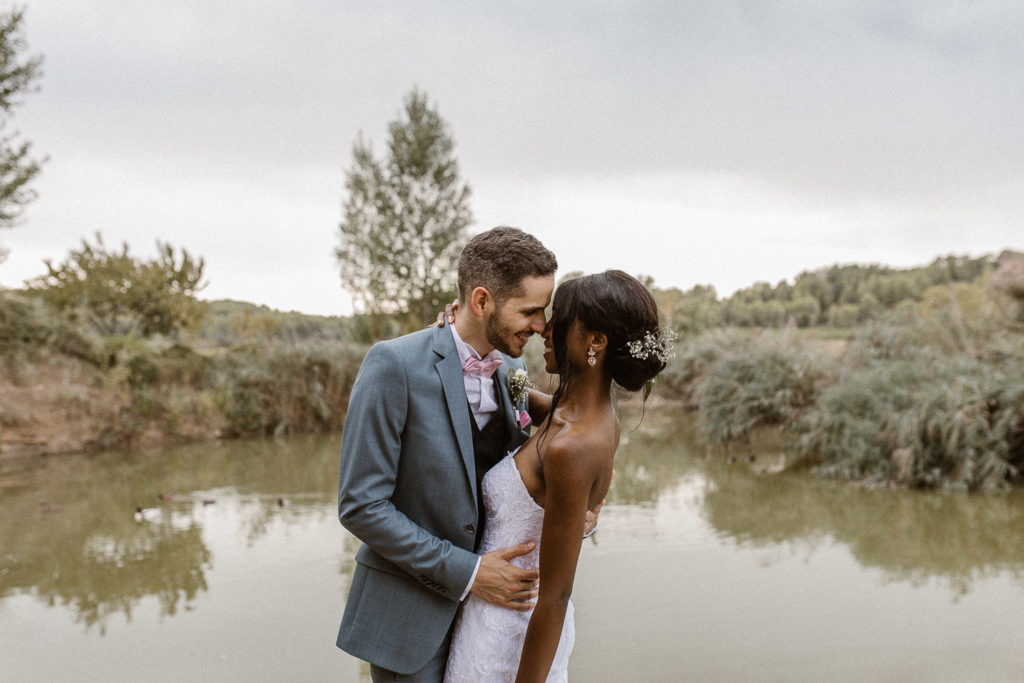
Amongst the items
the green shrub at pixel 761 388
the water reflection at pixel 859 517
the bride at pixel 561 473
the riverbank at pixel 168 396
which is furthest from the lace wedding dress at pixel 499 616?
the riverbank at pixel 168 396

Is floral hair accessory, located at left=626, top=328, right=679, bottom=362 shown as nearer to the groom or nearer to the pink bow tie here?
the groom

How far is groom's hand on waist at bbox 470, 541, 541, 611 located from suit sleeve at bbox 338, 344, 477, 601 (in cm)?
5

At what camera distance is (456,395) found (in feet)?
6.72

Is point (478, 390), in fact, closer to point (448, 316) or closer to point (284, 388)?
point (448, 316)

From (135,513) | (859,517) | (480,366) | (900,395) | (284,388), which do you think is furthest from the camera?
(284,388)

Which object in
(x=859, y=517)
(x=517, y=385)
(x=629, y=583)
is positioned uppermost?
(x=517, y=385)

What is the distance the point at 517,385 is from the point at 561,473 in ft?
1.57

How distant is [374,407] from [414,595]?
0.57 m

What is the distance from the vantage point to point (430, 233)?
Result: 2439 cm

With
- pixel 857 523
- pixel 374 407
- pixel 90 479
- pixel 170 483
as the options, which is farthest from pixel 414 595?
pixel 90 479

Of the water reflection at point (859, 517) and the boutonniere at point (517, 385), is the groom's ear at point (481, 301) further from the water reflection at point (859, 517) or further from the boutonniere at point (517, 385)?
the water reflection at point (859, 517)

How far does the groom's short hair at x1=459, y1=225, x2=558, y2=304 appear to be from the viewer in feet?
6.47

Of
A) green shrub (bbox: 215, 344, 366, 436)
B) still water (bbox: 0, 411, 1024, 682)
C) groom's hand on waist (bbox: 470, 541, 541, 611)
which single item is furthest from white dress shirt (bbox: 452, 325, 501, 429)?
green shrub (bbox: 215, 344, 366, 436)

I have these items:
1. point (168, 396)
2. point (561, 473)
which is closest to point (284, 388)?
point (168, 396)
